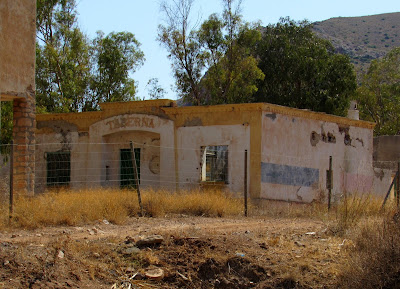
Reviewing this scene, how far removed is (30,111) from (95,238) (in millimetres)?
6780

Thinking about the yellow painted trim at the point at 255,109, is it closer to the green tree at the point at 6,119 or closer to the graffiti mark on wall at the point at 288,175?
the graffiti mark on wall at the point at 288,175

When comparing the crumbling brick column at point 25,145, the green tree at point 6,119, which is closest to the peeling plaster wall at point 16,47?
the crumbling brick column at point 25,145

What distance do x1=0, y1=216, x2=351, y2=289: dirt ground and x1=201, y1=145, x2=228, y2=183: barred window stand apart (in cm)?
987

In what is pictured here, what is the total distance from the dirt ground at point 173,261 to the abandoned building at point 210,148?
9683 millimetres

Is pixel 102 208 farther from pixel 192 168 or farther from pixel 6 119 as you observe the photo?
pixel 6 119

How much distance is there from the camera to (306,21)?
39531 millimetres

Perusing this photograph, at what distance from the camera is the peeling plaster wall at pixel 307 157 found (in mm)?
19719

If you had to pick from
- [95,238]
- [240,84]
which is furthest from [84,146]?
[95,238]

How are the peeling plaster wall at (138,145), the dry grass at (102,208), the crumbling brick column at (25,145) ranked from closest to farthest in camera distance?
1. the dry grass at (102,208)
2. the crumbling brick column at (25,145)
3. the peeling plaster wall at (138,145)

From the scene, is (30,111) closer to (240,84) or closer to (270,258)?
(270,258)

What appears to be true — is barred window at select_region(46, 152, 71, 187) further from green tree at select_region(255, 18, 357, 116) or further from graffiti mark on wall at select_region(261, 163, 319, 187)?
green tree at select_region(255, 18, 357, 116)

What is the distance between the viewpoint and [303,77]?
36000mm

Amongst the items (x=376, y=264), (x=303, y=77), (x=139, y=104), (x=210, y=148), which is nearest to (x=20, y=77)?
(x=139, y=104)

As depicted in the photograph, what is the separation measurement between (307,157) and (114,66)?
13716mm
